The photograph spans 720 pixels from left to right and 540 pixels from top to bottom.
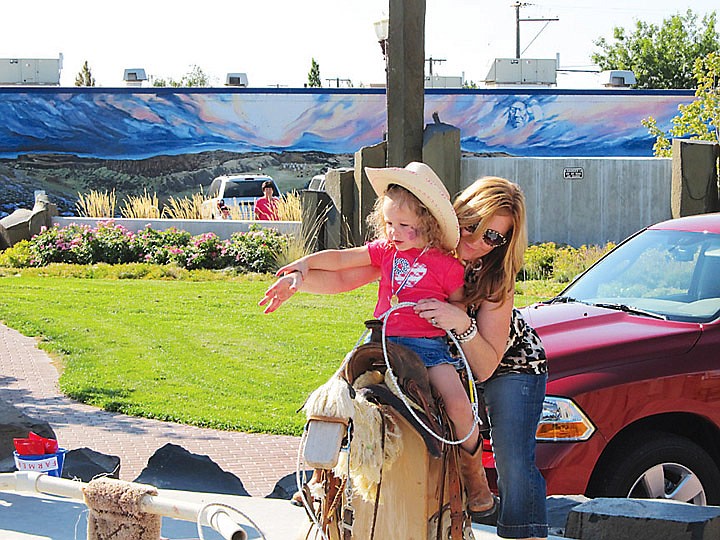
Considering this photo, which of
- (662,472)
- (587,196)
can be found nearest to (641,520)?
(662,472)

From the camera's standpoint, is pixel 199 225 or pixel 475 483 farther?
pixel 199 225

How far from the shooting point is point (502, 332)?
3635 millimetres

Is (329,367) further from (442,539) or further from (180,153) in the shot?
(180,153)

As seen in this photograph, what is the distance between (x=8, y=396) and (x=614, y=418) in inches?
239

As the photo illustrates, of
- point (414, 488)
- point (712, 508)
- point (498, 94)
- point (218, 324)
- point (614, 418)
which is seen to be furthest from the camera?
point (498, 94)

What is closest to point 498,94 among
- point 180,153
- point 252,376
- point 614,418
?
point 180,153

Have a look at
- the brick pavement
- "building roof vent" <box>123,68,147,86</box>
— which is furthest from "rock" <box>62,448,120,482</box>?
"building roof vent" <box>123,68,147,86</box>

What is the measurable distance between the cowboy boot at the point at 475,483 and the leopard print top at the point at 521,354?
0.45 meters

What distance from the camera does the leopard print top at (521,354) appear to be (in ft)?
12.7

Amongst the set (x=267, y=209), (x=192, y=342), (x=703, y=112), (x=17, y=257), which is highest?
(x=703, y=112)

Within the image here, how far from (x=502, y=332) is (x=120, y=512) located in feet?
4.81

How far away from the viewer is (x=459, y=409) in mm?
3402

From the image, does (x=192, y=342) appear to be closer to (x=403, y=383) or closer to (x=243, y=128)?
(x=403, y=383)

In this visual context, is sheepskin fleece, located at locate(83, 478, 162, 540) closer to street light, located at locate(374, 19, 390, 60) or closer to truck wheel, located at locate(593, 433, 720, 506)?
truck wheel, located at locate(593, 433, 720, 506)
